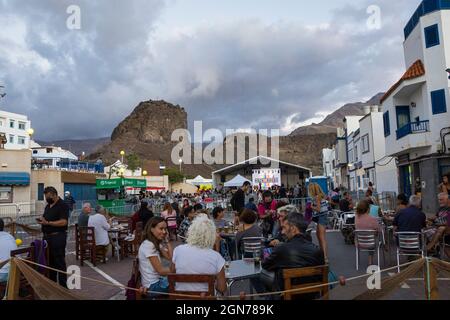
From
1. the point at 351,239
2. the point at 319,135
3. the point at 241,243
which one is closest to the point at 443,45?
the point at 351,239

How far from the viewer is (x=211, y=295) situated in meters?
3.88

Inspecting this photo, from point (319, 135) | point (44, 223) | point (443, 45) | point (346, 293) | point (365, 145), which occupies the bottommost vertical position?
point (346, 293)

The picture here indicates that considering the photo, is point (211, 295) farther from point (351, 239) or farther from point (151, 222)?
point (351, 239)

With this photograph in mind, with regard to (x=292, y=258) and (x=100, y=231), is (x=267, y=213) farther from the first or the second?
(x=292, y=258)

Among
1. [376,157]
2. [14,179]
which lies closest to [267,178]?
[376,157]

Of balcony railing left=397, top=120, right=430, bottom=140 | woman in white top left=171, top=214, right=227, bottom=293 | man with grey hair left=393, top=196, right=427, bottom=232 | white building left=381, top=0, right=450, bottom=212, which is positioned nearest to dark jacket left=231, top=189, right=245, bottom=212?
man with grey hair left=393, top=196, right=427, bottom=232

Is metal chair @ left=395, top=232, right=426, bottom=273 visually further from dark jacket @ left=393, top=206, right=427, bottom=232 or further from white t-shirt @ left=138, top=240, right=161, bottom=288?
white t-shirt @ left=138, top=240, right=161, bottom=288

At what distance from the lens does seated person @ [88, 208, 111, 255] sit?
10.1 m

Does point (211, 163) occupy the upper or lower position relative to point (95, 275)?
upper

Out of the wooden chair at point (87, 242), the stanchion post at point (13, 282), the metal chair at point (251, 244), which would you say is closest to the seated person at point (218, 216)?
the metal chair at point (251, 244)

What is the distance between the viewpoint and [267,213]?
413 inches

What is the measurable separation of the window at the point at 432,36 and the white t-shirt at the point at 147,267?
19.1 m

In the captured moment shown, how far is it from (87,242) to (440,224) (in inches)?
324
